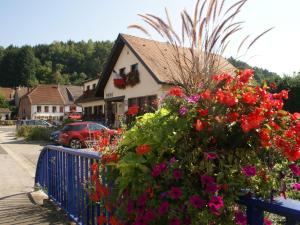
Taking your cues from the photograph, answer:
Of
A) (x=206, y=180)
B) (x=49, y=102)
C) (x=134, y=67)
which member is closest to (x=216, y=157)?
(x=206, y=180)

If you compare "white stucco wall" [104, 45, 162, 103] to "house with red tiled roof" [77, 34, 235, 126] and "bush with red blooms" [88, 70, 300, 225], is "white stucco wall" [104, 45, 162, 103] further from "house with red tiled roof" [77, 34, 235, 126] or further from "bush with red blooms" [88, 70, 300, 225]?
"bush with red blooms" [88, 70, 300, 225]

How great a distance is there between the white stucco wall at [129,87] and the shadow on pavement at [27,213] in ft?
59.3

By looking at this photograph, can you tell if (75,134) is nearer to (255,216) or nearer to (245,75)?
(245,75)

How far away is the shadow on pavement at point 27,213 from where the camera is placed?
5.64 meters

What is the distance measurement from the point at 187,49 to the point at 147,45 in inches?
1005

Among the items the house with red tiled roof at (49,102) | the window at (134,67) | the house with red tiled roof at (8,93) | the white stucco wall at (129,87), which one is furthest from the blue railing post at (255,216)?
the house with red tiled roof at (8,93)

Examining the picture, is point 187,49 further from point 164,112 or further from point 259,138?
point 259,138

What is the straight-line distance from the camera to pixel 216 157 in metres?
2.35

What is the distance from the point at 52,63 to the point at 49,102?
166 feet

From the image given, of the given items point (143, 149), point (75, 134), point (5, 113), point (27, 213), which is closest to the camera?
point (143, 149)

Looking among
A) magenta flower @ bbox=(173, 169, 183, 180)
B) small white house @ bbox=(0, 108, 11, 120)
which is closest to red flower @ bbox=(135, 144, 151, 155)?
magenta flower @ bbox=(173, 169, 183, 180)

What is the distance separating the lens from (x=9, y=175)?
10188mm

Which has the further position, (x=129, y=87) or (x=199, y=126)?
(x=129, y=87)

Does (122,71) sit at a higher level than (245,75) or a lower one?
higher
